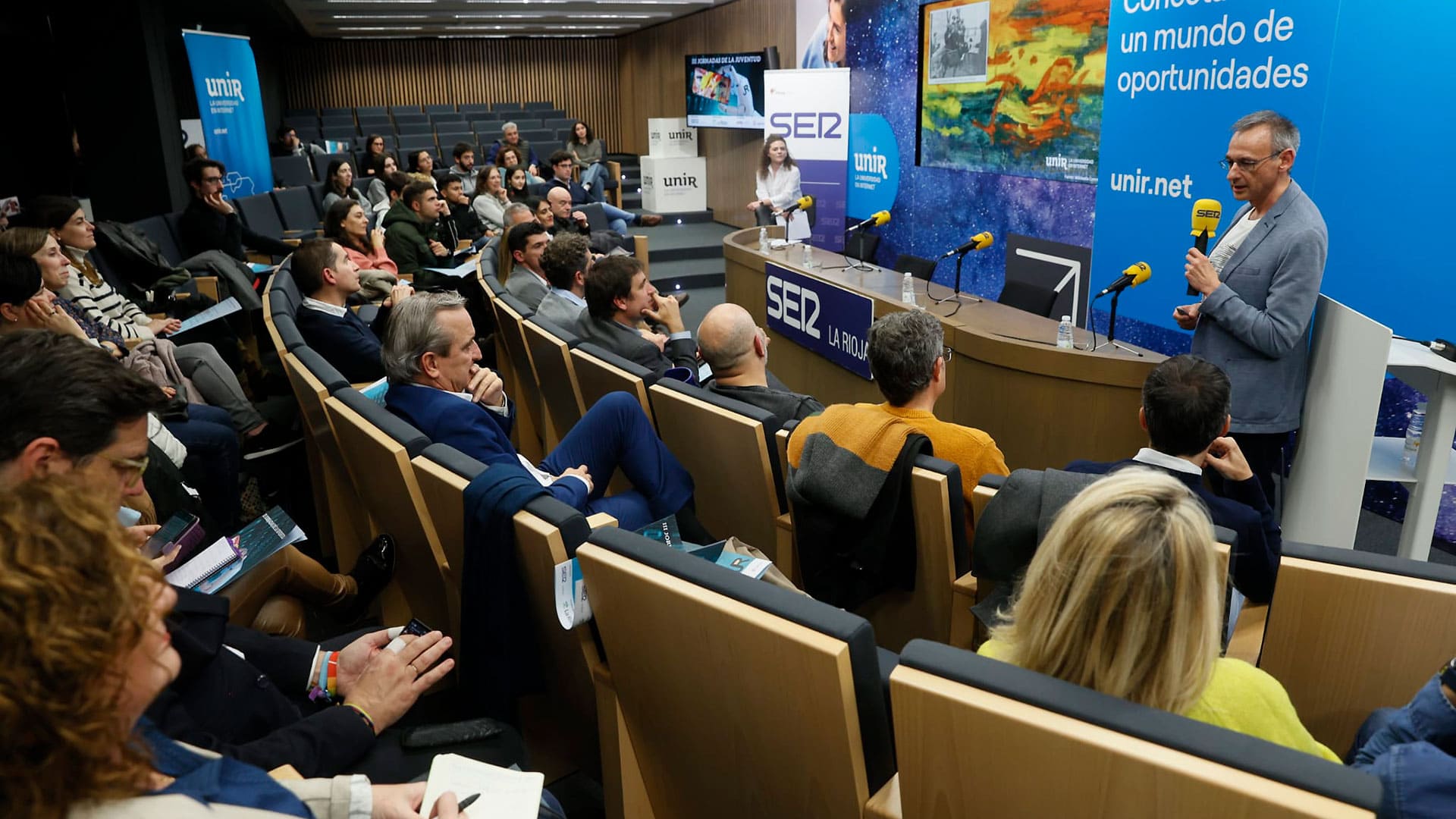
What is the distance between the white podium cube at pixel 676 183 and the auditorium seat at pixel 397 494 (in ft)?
33.4

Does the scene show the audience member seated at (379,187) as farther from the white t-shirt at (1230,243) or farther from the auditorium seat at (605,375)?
the white t-shirt at (1230,243)

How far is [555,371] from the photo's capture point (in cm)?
350

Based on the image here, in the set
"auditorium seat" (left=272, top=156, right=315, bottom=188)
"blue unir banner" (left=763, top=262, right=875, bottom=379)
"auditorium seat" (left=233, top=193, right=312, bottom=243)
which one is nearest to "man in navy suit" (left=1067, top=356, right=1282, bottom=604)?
"blue unir banner" (left=763, top=262, right=875, bottom=379)

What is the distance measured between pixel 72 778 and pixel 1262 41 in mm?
4575

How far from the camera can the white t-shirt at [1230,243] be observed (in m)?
3.04

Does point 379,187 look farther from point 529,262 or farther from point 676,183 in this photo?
point 529,262

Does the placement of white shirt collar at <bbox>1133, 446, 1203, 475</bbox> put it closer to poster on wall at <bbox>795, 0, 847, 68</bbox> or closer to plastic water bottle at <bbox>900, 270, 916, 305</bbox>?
plastic water bottle at <bbox>900, 270, 916, 305</bbox>

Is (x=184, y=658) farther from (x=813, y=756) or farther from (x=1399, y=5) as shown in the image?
(x=1399, y=5)

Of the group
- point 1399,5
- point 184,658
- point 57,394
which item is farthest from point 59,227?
point 1399,5

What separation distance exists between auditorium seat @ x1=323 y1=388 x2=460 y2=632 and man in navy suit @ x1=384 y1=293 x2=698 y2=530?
13cm

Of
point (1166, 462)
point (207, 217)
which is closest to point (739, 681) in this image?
point (1166, 462)

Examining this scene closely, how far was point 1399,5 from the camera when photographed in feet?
11.7

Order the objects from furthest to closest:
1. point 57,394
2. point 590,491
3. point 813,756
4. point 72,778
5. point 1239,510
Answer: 1. point 590,491
2. point 1239,510
3. point 57,394
4. point 813,756
5. point 72,778

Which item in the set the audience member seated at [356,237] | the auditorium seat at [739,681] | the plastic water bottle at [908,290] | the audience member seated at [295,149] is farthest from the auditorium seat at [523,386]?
the audience member seated at [295,149]
